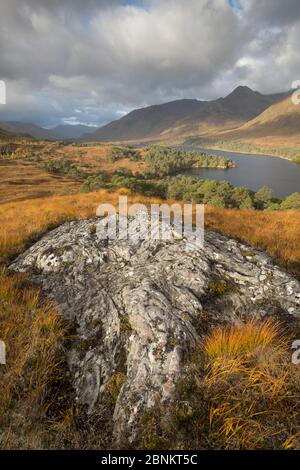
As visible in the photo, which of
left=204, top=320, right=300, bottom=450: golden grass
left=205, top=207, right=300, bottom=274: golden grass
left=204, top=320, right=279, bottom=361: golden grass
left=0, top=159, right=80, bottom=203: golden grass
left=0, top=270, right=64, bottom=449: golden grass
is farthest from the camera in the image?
left=0, top=159, right=80, bottom=203: golden grass

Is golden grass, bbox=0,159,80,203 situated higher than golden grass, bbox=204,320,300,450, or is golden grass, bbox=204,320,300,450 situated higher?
golden grass, bbox=0,159,80,203

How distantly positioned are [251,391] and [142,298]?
2233 mm

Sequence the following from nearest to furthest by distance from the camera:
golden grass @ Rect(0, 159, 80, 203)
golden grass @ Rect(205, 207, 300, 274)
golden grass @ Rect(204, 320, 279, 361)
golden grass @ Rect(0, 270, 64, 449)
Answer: golden grass @ Rect(0, 270, 64, 449)
golden grass @ Rect(204, 320, 279, 361)
golden grass @ Rect(205, 207, 300, 274)
golden grass @ Rect(0, 159, 80, 203)

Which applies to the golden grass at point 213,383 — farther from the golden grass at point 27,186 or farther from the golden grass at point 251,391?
the golden grass at point 27,186

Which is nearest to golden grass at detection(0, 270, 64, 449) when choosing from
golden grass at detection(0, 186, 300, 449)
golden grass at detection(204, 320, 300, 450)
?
golden grass at detection(0, 186, 300, 449)

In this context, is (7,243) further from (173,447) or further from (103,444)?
(173,447)

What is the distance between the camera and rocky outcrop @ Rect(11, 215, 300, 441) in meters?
3.71

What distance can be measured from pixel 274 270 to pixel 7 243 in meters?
7.22

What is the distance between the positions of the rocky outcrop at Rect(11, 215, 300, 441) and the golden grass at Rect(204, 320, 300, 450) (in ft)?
1.75

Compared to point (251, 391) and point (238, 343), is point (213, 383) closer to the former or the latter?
point (251, 391)

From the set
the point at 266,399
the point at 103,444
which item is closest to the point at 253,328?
the point at 266,399

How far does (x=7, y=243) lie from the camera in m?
7.97

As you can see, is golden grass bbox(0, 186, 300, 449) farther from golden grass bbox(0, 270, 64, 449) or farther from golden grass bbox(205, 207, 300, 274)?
golden grass bbox(205, 207, 300, 274)

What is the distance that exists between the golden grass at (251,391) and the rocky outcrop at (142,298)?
1.75 ft
